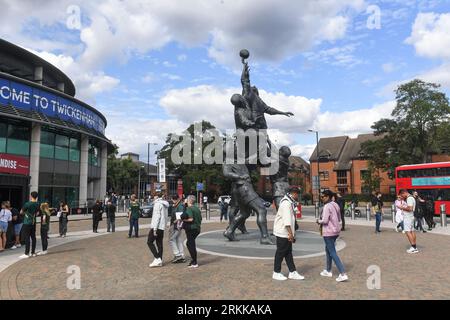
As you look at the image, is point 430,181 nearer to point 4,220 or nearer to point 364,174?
point 4,220

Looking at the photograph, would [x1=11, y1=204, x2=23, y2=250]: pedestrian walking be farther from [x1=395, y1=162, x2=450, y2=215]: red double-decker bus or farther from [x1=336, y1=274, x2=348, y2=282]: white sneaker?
[x1=395, y1=162, x2=450, y2=215]: red double-decker bus

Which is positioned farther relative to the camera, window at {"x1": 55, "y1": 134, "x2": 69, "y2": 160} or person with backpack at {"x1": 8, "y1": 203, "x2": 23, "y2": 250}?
window at {"x1": 55, "y1": 134, "x2": 69, "y2": 160}

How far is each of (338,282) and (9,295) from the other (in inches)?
221

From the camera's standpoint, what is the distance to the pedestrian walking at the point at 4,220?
424 inches

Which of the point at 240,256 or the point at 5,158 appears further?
the point at 5,158

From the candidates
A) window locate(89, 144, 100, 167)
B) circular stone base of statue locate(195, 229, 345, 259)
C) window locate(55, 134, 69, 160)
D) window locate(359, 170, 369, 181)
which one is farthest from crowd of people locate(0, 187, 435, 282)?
window locate(359, 170, 369, 181)

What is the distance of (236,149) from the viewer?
11984 millimetres

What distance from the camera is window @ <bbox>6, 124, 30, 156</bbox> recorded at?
27703 millimetres

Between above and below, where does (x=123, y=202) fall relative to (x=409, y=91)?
below

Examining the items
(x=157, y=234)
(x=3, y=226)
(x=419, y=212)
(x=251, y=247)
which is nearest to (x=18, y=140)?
(x=3, y=226)

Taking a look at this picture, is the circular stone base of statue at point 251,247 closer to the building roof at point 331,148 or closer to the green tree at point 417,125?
the green tree at point 417,125

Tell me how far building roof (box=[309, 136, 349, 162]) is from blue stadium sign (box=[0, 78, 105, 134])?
4249cm

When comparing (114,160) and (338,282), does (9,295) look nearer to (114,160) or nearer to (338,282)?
(338,282)
